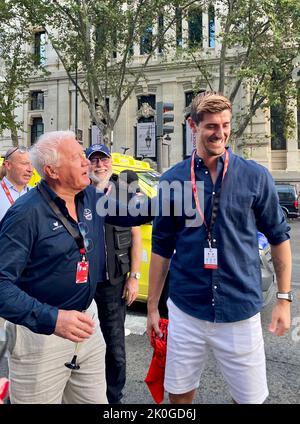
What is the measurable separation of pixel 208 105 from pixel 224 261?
0.86 metres

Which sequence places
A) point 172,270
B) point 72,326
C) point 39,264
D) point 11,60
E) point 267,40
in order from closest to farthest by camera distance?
1. point 72,326
2. point 39,264
3. point 172,270
4. point 267,40
5. point 11,60

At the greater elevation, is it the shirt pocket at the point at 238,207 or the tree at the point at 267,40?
the tree at the point at 267,40

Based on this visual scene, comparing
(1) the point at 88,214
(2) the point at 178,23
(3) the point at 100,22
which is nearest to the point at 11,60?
(3) the point at 100,22

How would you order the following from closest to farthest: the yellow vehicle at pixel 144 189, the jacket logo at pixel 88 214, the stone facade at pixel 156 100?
the jacket logo at pixel 88 214, the yellow vehicle at pixel 144 189, the stone facade at pixel 156 100

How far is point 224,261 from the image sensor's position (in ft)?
7.34

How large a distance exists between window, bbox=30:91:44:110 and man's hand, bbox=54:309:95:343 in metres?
34.0

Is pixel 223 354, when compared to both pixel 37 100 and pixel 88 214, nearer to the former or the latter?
pixel 88 214

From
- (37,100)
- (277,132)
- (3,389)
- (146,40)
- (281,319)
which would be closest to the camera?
(3,389)

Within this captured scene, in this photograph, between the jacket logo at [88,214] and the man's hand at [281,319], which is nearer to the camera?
the jacket logo at [88,214]

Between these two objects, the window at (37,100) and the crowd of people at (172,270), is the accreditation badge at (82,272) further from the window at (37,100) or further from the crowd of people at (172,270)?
the window at (37,100)

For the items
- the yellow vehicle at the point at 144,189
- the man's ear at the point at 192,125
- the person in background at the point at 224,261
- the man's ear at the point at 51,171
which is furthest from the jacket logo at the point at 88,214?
the yellow vehicle at the point at 144,189

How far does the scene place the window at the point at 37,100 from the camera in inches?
1324

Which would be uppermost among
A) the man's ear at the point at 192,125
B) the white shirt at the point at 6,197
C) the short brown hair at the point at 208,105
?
the short brown hair at the point at 208,105

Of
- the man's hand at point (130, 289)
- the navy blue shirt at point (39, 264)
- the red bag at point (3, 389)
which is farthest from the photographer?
the man's hand at point (130, 289)
